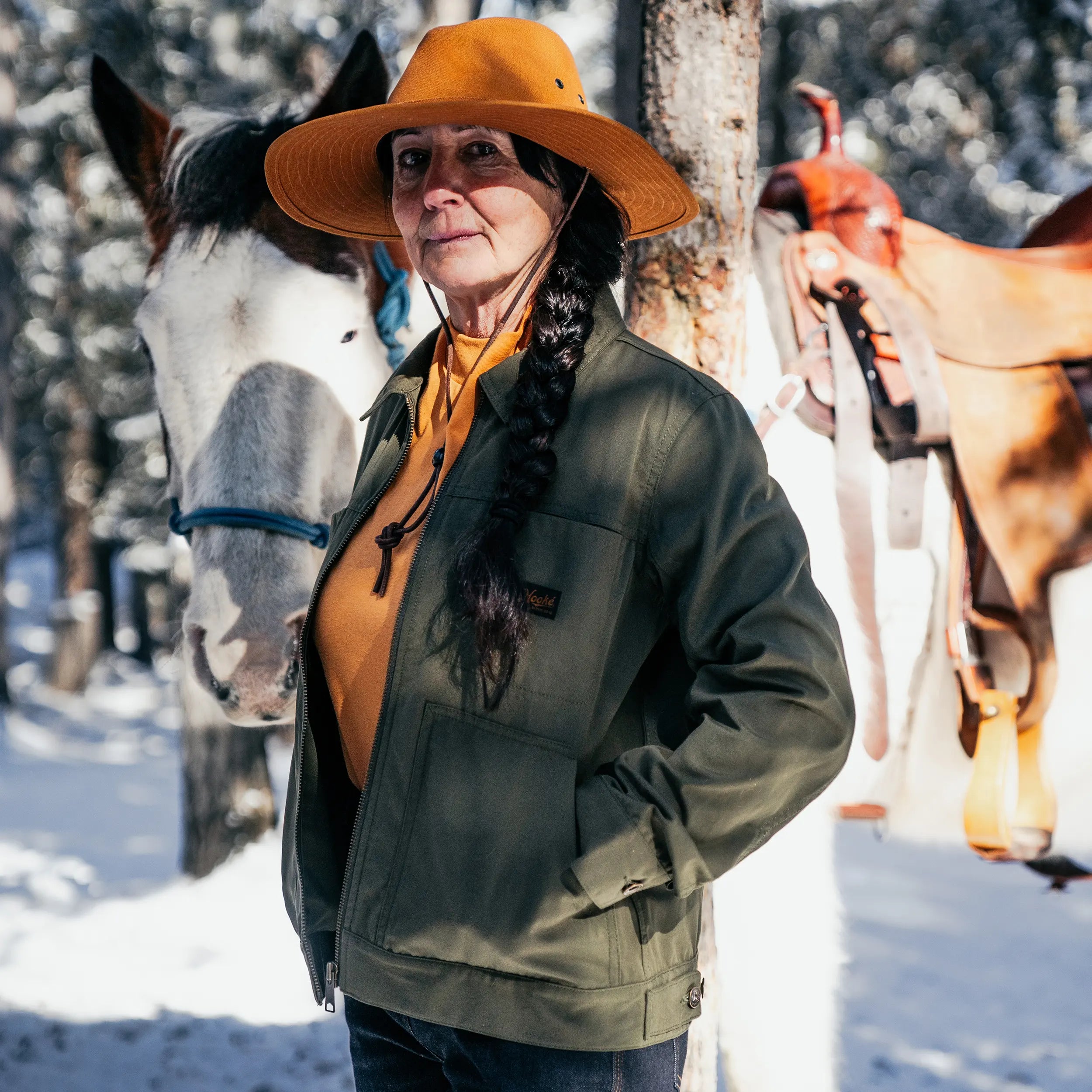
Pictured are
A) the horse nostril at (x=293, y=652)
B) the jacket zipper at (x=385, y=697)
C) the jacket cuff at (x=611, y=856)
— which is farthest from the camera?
the horse nostril at (x=293, y=652)

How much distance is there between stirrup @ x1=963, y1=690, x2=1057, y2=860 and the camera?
233 cm

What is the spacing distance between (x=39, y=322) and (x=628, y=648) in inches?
563

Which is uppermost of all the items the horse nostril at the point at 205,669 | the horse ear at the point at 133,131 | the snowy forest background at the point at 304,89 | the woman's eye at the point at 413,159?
the snowy forest background at the point at 304,89

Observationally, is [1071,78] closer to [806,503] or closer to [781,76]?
[781,76]

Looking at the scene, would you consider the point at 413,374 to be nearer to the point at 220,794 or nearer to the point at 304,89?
the point at 220,794

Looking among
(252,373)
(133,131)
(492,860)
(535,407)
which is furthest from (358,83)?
(492,860)

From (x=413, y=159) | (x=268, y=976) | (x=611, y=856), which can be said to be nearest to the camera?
(x=611, y=856)

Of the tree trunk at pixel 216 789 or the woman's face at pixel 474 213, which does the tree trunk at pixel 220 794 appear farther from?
the woman's face at pixel 474 213

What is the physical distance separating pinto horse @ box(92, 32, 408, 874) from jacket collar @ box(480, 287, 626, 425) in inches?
35.7

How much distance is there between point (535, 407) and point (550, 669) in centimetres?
31

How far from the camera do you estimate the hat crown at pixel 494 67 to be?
56.8 inches

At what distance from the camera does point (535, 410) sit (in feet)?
4.18

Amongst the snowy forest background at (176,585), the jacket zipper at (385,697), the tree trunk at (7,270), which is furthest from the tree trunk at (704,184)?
the tree trunk at (7,270)

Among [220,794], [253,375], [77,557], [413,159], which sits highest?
[413,159]
